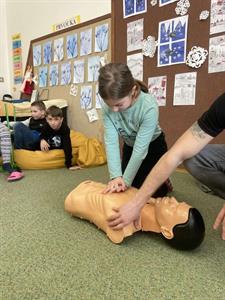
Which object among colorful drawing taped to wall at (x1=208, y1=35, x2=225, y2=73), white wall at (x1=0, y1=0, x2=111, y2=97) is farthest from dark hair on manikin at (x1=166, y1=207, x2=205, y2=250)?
white wall at (x1=0, y1=0, x2=111, y2=97)

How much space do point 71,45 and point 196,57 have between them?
1310 mm

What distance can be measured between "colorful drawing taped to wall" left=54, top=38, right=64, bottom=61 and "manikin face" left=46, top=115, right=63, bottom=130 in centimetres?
93

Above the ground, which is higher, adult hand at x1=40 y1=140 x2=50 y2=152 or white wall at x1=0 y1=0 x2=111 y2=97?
white wall at x1=0 y1=0 x2=111 y2=97

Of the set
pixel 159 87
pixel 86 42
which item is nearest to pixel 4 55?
pixel 86 42

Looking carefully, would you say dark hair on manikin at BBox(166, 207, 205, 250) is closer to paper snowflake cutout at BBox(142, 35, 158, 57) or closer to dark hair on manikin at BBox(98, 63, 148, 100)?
dark hair on manikin at BBox(98, 63, 148, 100)

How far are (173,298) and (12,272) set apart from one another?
1.53ft

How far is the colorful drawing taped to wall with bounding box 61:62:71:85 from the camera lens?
110 inches

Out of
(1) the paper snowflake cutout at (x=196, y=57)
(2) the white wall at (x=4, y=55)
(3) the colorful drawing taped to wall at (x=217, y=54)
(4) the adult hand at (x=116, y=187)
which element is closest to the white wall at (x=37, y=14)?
(2) the white wall at (x=4, y=55)

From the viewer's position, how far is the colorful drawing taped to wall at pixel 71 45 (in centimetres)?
268

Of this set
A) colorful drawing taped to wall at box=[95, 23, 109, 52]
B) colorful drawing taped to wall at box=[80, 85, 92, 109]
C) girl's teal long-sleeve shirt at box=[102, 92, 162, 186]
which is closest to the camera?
girl's teal long-sleeve shirt at box=[102, 92, 162, 186]

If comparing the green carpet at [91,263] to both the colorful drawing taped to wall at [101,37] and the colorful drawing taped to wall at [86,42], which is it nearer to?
the colorful drawing taped to wall at [101,37]

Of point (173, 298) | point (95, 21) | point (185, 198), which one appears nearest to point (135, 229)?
point (173, 298)

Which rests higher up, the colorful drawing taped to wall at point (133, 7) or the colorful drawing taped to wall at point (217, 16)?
the colorful drawing taped to wall at point (133, 7)

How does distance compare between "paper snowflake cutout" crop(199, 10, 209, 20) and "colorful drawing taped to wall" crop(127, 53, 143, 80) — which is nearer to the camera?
"paper snowflake cutout" crop(199, 10, 209, 20)
